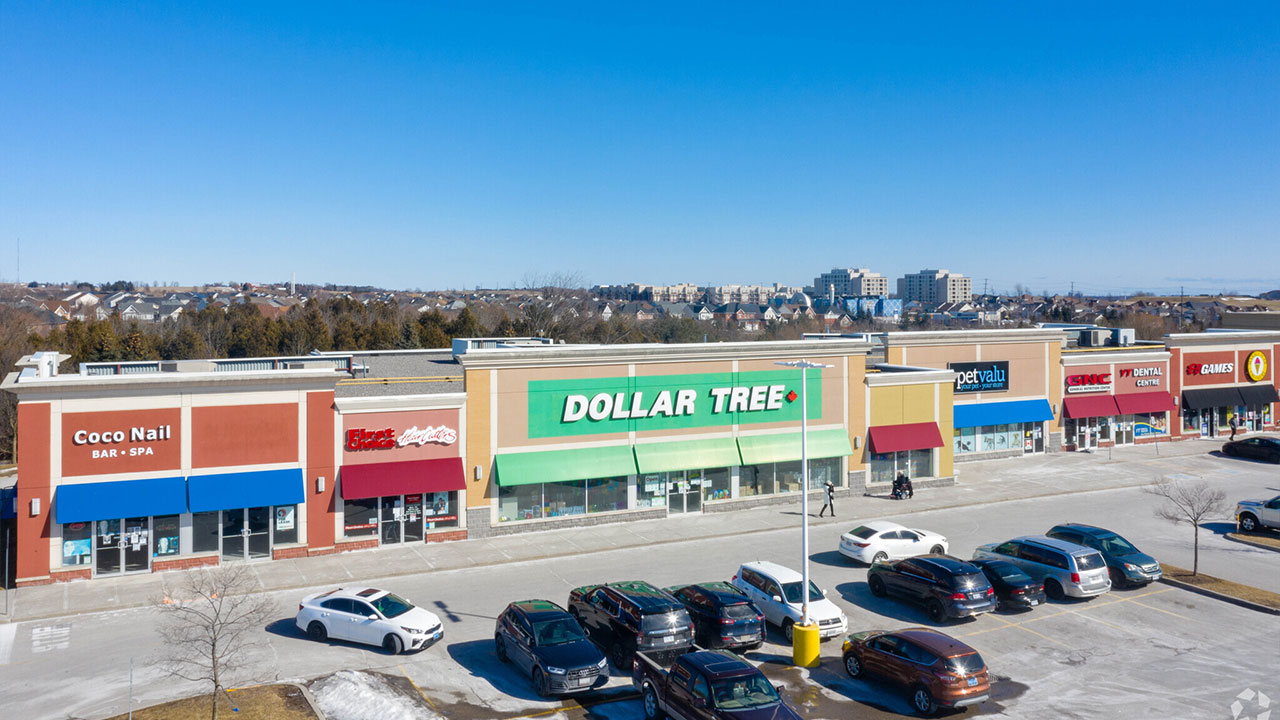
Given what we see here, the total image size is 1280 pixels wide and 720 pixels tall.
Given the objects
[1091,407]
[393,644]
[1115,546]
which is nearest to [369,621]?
[393,644]

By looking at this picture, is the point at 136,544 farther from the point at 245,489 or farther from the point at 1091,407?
the point at 1091,407

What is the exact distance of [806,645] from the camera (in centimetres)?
2134

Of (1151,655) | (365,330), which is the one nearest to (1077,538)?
(1151,655)

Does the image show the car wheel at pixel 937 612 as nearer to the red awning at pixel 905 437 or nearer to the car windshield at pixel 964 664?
the car windshield at pixel 964 664

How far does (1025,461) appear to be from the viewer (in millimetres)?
48906

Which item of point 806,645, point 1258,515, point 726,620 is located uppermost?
point 726,620

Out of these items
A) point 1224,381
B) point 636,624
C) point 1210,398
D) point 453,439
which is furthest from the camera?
point 1224,381

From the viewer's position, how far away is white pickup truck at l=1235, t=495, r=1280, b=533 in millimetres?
34375

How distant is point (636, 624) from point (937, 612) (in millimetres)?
9105

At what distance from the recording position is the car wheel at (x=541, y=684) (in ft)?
63.3

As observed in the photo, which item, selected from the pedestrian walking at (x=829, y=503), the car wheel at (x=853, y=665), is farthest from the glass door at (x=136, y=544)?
the pedestrian walking at (x=829, y=503)

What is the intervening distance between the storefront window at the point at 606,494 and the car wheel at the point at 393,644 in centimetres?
1391

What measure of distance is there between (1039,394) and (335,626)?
137 feet

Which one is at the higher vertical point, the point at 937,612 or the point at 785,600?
the point at 785,600
